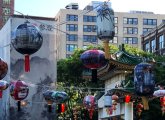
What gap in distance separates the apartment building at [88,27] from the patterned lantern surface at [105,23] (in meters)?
63.1

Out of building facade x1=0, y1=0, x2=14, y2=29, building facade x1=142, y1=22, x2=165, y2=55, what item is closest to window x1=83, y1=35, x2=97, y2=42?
building facade x1=0, y1=0, x2=14, y2=29

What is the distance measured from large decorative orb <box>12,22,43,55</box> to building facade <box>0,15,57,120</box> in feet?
67.9

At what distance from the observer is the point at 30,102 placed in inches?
1342

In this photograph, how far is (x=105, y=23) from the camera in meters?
12.2

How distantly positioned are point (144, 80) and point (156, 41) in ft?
135

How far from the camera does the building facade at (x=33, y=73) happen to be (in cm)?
3388

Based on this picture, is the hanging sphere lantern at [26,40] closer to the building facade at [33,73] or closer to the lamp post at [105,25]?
the lamp post at [105,25]

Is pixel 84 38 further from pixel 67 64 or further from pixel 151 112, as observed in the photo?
pixel 151 112

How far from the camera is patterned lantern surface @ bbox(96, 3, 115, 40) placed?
12031 mm

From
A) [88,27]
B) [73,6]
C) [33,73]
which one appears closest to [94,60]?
[33,73]

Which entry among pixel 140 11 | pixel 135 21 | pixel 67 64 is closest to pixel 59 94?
pixel 67 64

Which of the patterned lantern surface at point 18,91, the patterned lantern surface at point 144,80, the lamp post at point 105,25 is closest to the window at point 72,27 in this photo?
the patterned lantern surface at point 18,91

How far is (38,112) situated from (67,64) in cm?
692

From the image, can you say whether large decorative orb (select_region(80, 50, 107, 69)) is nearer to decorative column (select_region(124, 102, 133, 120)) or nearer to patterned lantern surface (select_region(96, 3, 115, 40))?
patterned lantern surface (select_region(96, 3, 115, 40))
